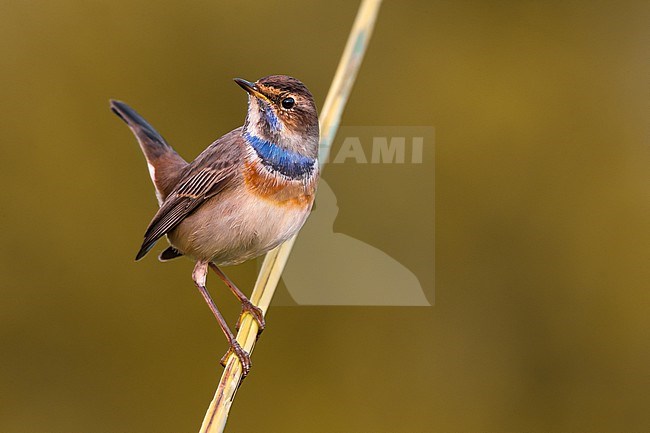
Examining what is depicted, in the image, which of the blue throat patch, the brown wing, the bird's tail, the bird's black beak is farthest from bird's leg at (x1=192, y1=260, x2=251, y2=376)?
the bird's black beak

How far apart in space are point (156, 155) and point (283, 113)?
3.36 ft

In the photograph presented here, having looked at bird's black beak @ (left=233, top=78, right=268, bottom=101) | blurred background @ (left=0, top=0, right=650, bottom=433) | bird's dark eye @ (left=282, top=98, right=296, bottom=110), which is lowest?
blurred background @ (left=0, top=0, right=650, bottom=433)

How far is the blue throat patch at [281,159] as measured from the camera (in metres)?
3.53

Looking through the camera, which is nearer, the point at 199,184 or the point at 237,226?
the point at 237,226

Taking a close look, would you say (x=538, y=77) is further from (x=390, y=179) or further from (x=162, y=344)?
(x=162, y=344)

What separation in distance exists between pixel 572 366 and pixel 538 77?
182 centimetres

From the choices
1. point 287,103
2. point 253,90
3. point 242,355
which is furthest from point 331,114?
point 242,355

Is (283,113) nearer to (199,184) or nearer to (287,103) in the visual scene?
(287,103)

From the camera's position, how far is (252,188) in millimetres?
3566

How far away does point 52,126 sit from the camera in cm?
543

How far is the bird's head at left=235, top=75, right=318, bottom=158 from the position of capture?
11.1 feet

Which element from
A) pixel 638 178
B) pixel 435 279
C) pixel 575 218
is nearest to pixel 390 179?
pixel 435 279

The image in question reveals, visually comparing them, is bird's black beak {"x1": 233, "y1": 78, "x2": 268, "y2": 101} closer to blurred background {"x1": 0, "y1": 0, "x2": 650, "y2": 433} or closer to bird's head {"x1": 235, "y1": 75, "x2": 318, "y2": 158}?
bird's head {"x1": 235, "y1": 75, "x2": 318, "y2": 158}

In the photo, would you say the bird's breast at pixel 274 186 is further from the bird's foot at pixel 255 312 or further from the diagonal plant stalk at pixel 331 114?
the bird's foot at pixel 255 312
